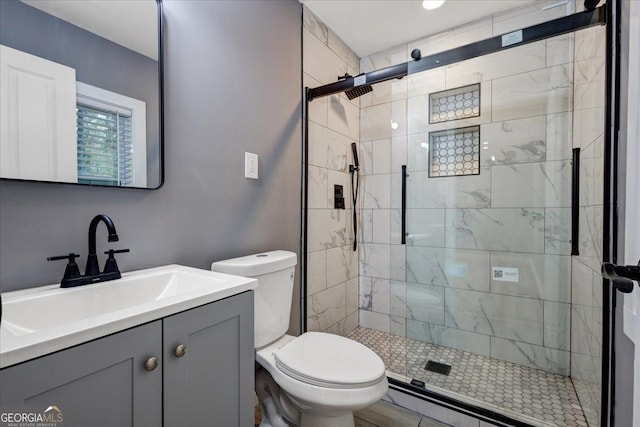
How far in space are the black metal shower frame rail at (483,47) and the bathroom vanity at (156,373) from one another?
4.79ft

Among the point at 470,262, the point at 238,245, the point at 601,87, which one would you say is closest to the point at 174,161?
the point at 238,245

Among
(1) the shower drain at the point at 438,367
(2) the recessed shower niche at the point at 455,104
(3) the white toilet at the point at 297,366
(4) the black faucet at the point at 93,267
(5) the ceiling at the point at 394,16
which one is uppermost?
(5) the ceiling at the point at 394,16

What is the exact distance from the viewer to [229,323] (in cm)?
84

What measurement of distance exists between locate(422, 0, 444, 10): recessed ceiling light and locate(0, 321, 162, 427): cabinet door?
2.26 m

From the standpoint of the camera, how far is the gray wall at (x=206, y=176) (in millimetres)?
859

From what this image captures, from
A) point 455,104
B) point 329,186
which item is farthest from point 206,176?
point 455,104

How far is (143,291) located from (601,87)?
199 centimetres

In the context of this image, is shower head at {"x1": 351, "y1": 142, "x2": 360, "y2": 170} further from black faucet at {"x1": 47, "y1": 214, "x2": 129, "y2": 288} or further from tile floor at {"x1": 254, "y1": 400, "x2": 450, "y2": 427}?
black faucet at {"x1": 47, "y1": 214, "x2": 129, "y2": 288}

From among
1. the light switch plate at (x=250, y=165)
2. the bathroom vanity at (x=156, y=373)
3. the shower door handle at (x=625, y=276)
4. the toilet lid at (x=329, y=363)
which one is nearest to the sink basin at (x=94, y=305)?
the bathroom vanity at (x=156, y=373)

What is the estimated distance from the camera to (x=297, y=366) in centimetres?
115

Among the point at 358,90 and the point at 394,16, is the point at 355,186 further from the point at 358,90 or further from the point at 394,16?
the point at 394,16

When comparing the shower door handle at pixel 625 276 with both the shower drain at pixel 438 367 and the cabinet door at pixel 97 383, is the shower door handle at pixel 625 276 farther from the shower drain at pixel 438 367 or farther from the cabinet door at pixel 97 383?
the shower drain at pixel 438 367

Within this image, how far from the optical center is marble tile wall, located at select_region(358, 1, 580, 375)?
1749mm

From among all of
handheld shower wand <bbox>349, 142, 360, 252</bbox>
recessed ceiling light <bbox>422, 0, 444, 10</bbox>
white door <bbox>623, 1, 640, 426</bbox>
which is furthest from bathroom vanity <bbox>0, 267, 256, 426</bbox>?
recessed ceiling light <bbox>422, 0, 444, 10</bbox>
